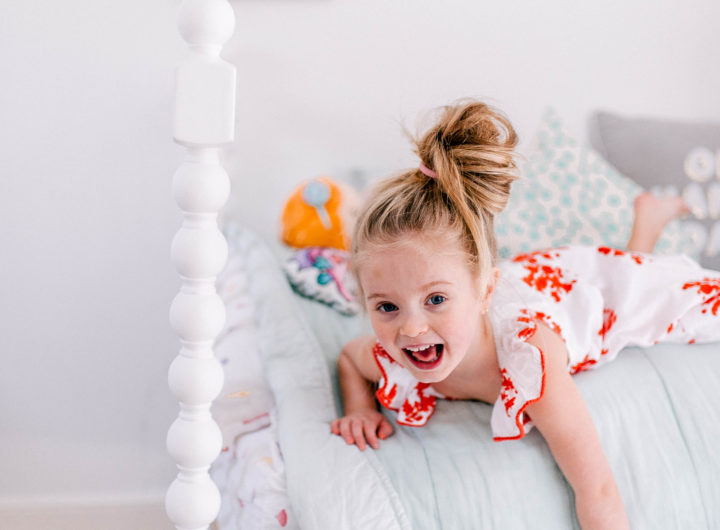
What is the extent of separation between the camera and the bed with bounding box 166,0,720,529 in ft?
2.54

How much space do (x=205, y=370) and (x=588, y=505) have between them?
51cm

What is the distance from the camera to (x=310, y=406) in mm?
1083

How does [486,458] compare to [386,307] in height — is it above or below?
below

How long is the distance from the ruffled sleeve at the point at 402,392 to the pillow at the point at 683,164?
99cm

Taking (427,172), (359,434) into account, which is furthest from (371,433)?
(427,172)

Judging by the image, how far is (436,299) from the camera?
95cm

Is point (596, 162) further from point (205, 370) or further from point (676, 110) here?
point (205, 370)

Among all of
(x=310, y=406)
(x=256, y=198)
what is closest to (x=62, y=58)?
(x=256, y=198)

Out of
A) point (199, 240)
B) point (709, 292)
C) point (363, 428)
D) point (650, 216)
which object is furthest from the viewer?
point (650, 216)

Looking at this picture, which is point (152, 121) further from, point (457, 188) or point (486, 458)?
point (486, 458)

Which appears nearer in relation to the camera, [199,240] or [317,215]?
[199,240]

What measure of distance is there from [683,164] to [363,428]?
47.8 inches

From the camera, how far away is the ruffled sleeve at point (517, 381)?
958mm

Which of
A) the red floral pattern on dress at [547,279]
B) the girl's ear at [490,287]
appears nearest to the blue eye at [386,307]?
the girl's ear at [490,287]
